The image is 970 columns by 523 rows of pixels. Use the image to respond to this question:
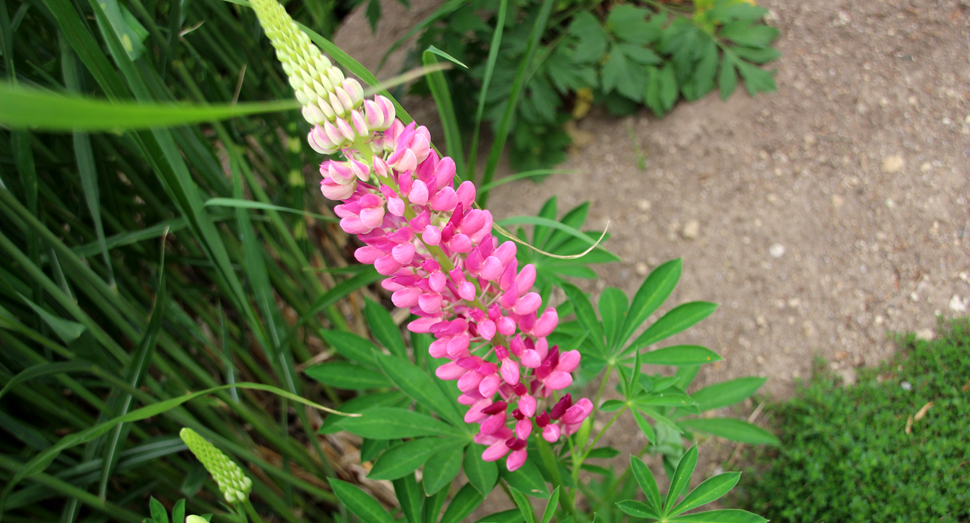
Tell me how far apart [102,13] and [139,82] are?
0.11 meters

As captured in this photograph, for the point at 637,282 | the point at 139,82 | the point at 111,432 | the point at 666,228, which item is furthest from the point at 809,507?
the point at 139,82

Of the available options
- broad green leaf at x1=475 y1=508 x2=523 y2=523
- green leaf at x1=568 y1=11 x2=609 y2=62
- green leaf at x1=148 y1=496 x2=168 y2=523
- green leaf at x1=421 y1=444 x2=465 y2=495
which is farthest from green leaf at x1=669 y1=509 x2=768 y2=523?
green leaf at x1=568 y1=11 x2=609 y2=62

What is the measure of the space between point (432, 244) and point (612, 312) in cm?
55

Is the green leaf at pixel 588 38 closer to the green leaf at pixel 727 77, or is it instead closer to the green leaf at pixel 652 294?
the green leaf at pixel 727 77

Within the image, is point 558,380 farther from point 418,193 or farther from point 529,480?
point 418,193

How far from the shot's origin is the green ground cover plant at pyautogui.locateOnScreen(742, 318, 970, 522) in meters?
1.32

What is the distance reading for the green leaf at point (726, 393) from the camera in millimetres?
1167

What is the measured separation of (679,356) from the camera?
3.43 feet

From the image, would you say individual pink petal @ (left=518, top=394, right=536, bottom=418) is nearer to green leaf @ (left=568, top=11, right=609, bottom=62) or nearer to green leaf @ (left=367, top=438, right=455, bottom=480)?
green leaf @ (left=367, top=438, right=455, bottom=480)

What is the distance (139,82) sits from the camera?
35.9 inches

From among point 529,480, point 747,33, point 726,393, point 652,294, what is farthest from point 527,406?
point 747,33

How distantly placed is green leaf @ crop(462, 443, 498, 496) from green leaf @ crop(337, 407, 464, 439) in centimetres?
5

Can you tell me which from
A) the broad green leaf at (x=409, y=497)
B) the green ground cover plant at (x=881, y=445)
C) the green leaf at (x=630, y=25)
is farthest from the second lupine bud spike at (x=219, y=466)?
the green leaf at (x=630, y=25)

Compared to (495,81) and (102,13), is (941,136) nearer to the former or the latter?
(495,81)
